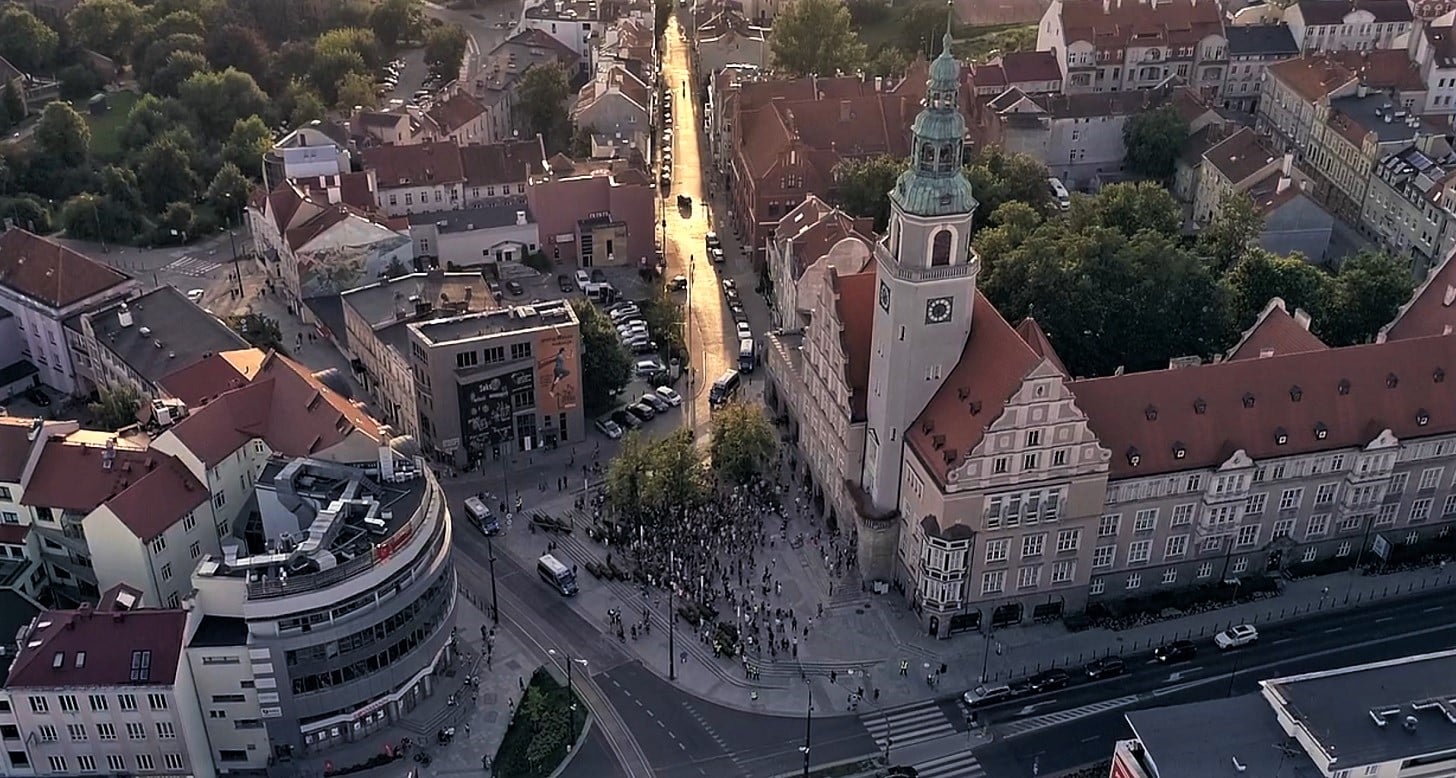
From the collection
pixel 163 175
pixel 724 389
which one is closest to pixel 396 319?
pixel 724 389

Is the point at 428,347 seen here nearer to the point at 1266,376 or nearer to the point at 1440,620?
the point at 1266,376

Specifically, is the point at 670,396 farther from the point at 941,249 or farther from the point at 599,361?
the point at 941,249

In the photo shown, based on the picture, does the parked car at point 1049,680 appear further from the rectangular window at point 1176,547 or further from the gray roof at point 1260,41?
the gray roof at point 1260,41

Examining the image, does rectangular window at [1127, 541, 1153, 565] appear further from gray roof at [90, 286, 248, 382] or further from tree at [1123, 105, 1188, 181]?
tree at [1123, 105, 1188, 181]

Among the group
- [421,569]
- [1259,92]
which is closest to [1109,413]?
[421,569]

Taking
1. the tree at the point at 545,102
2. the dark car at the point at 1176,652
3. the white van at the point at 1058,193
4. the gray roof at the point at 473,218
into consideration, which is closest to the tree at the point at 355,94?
the tree at the point at 545,102
